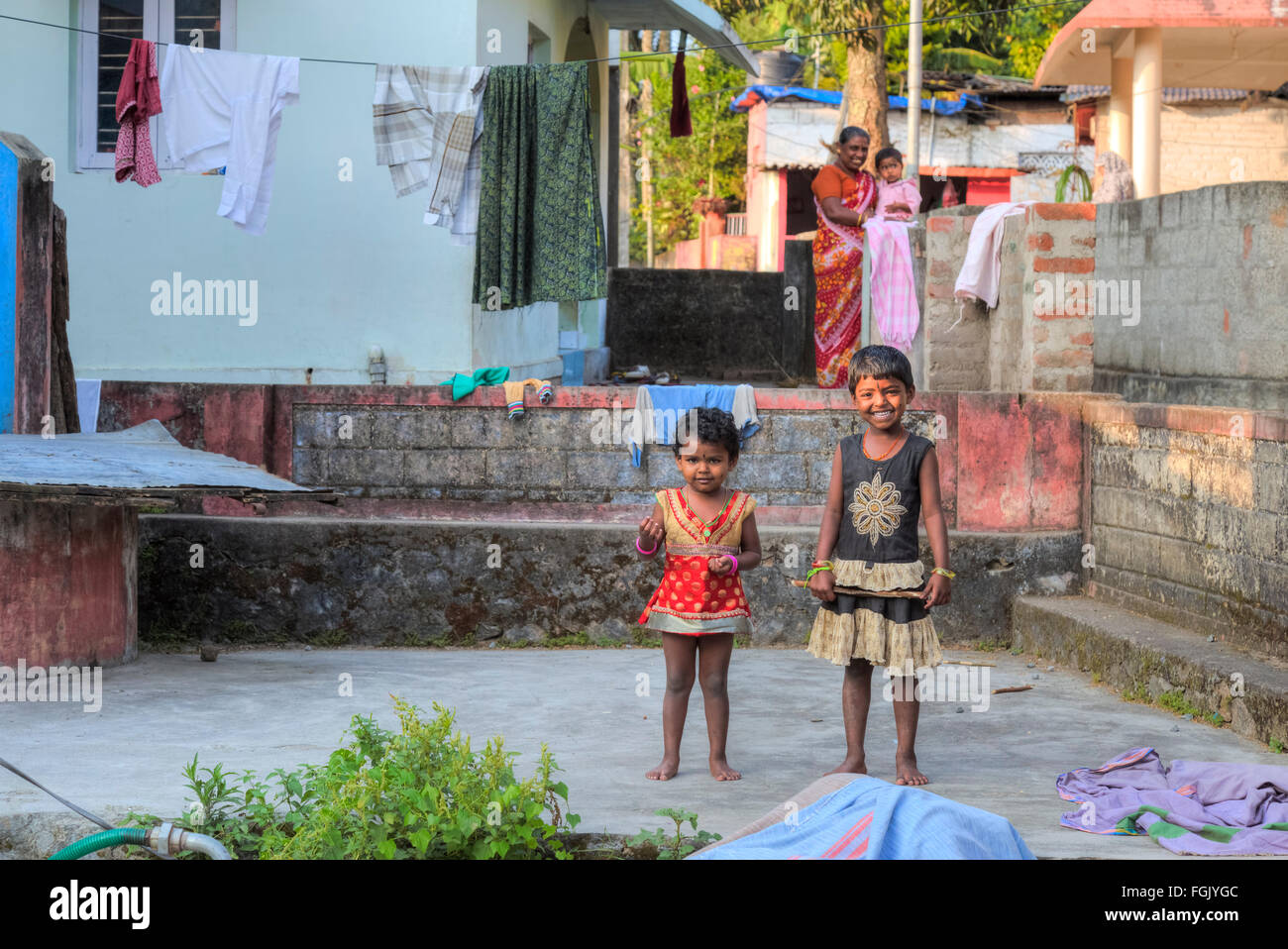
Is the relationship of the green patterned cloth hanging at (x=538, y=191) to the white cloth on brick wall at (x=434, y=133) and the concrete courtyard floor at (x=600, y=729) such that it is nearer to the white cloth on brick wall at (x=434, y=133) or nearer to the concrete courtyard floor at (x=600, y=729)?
the white cloth on brick wall at (x=434, y=133)

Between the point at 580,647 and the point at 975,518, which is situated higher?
the point at 975,518

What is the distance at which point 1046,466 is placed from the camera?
26.8 ft

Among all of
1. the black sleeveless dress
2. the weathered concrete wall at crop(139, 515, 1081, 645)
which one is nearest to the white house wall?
the weathered concrete wall at crop(139, 515, 1081, 645)

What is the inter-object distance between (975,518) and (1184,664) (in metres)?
2.00

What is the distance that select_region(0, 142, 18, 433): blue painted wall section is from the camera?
709 centimetres

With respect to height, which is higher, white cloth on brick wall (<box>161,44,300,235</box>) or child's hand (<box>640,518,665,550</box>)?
white cloth on brick wall (<box>161,44,300,235</box>)

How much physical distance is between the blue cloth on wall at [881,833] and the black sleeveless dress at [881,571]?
1.58m

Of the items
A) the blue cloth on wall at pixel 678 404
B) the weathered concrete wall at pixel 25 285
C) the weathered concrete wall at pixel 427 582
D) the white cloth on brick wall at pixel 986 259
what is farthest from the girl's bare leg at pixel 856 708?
the weathered concrete wall at pixel 25 285

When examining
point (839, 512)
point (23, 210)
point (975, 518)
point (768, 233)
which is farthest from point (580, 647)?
point (768, 233)

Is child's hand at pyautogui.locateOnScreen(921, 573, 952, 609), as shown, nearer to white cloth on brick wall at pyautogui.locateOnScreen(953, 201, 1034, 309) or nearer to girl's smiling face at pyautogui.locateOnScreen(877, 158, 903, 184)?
white cloth on brick wall at pyautogui.locateOnScreen(953, 201, 1034, 309)

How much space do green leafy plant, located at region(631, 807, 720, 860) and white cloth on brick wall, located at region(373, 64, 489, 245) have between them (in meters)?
5.79

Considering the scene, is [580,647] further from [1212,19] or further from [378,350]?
[1212,19]

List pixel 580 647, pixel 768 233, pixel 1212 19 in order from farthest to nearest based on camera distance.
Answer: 1. pixel 768 233
2. pixel 1212 19
3. pixel 580 647

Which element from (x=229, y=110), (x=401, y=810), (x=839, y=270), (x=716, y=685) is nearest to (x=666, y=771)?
(x=716, y=685)
